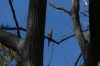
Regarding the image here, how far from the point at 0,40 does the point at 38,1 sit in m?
0.41

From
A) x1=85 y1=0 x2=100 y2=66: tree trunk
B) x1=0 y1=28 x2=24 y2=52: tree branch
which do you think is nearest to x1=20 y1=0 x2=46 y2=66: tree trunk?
x1=0 y1=28 x2=24 y2=52: tree branch

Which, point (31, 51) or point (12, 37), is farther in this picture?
point (12, 37)

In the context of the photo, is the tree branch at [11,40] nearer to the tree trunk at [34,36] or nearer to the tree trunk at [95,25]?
the tree trunk at [34,36]

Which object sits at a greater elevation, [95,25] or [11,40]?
[95,25]

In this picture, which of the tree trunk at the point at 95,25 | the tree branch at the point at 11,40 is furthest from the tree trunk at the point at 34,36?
the tree trunk at the point at 95,25

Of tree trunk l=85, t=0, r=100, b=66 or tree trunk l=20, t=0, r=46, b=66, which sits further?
tree trunk l=85, t=0, r=100, b=66

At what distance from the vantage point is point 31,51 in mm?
1678

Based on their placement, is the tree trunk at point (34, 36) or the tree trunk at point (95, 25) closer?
the tree trunk at point (34, 36)

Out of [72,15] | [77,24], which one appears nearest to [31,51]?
[77,24]

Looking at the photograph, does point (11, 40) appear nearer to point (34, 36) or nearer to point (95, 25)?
point (34, 36)

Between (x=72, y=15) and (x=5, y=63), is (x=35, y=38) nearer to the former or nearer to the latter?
(x=72, y=15)

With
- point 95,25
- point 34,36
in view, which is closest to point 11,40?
point 34,36

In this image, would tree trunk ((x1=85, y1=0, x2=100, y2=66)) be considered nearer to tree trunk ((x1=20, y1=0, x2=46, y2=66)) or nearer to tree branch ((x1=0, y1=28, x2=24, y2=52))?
tree trunk ((x1=20, y1=0, x2=46, y2=66))

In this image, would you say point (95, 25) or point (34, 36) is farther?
point (95, 25)
